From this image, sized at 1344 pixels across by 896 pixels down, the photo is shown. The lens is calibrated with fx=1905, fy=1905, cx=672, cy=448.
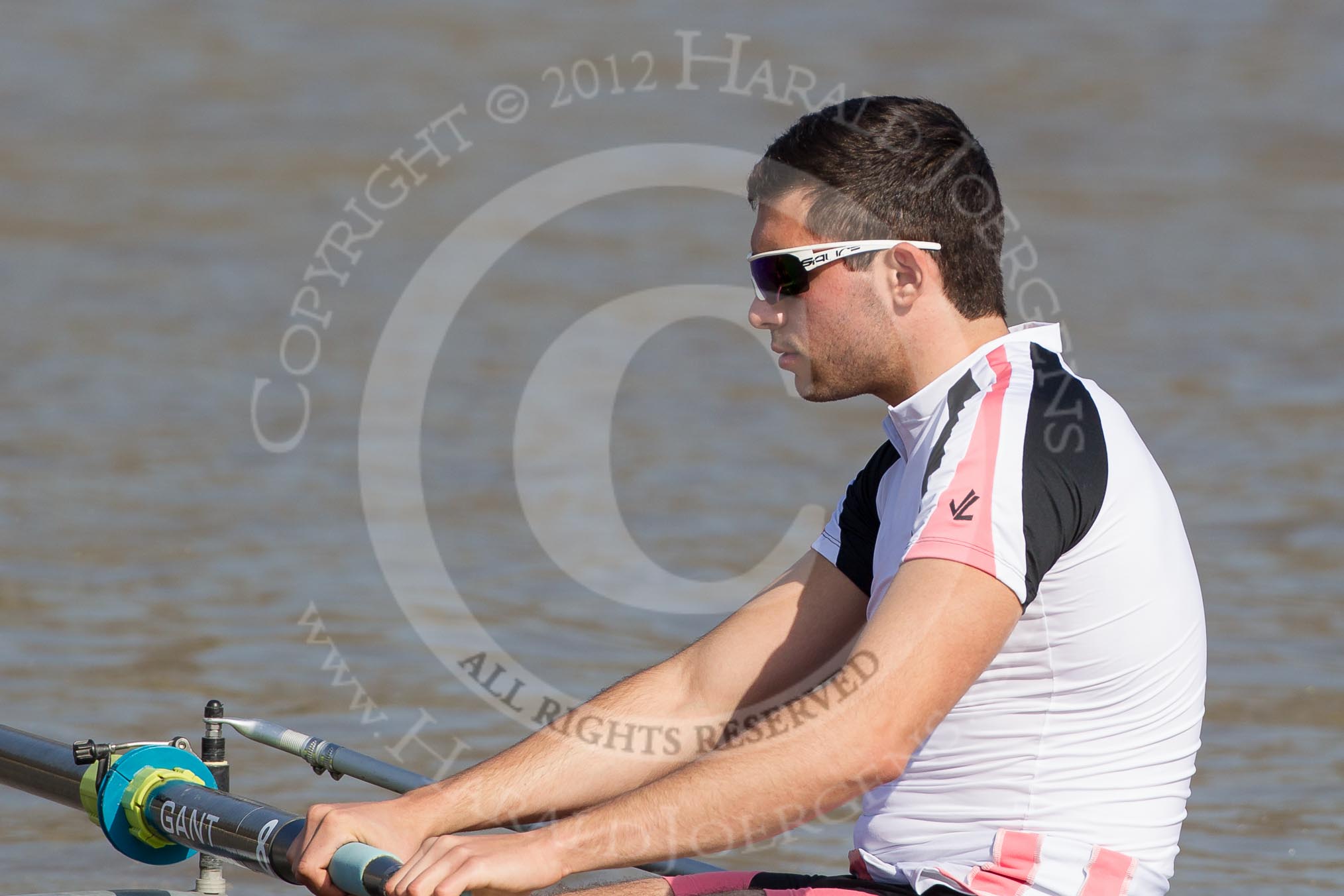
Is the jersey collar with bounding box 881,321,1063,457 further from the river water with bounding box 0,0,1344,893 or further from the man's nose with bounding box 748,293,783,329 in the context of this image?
the river water with bounding box 0,0,1344,893

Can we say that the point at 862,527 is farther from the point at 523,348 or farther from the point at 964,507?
the point at 523,348

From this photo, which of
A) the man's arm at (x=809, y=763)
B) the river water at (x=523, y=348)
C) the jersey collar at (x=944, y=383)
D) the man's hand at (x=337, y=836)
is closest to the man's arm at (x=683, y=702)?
the man's hand at (x=337, y=836)

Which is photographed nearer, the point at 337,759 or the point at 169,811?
the point at 169,811

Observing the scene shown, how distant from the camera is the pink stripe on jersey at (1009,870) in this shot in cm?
225

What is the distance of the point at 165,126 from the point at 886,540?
11879 millimetres

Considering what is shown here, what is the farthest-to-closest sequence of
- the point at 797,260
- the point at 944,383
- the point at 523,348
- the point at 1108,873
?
the point at 523,348 < the point at 797,260 < the point at 944,383 < the point at 1108,873

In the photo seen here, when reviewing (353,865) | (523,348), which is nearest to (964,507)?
(353,865)

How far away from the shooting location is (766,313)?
269cm

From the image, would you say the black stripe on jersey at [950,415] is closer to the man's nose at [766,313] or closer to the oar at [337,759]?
the man's nose at [766,313]

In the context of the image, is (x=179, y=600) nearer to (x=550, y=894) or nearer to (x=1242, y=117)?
(x=550, y=894)

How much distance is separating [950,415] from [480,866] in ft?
2.56

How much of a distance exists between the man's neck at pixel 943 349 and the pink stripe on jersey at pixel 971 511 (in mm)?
253

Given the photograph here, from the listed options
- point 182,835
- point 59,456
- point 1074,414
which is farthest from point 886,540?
point 59,456

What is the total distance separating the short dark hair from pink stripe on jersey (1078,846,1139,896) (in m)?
0.71
